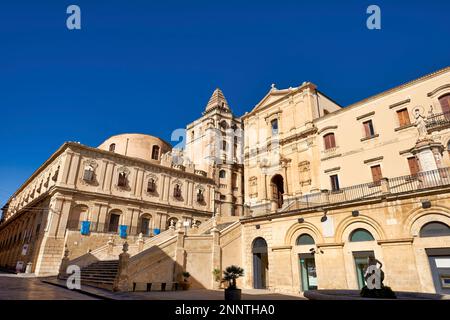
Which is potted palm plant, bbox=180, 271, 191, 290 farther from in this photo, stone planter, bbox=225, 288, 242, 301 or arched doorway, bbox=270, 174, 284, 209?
arched doorway, bbox=270, 174, 284, 209

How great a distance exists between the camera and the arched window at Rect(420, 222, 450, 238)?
12.0 m

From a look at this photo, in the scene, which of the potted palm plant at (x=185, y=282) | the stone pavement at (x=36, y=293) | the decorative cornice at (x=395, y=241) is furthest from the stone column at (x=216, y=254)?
the decorative cornice at (x=395, y=241)

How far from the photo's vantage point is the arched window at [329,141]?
21833 mm

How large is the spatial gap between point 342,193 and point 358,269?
568 centimetres

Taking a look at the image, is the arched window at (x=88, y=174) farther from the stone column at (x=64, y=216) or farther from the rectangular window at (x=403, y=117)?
the rectangular window at (x=403, y=117)

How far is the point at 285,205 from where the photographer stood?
20.6 m

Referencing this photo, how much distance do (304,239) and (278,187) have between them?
9856mm

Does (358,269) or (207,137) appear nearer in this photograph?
(358,269)

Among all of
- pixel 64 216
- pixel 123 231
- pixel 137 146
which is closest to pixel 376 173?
pixel 123 231

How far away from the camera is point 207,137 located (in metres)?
41.1

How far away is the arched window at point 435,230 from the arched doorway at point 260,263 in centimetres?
872

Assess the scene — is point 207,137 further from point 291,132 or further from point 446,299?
point 446,299
